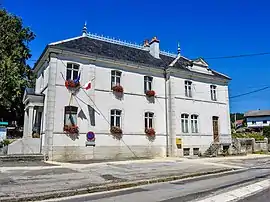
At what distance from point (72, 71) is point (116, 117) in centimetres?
495

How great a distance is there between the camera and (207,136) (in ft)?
83.3

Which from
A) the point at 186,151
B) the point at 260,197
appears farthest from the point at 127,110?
the point at 260,197

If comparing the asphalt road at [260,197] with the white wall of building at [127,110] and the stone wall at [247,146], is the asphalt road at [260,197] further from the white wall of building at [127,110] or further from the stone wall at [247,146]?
the stone wall at [247,146]

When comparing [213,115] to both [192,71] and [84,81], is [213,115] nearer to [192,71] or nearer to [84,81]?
[192,71]

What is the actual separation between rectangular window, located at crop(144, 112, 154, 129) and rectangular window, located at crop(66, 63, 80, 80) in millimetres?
6849

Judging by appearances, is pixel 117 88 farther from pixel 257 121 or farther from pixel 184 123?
pixel 257 121

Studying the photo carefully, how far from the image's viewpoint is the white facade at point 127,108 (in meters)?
18.5

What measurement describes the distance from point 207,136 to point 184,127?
9.64 ft

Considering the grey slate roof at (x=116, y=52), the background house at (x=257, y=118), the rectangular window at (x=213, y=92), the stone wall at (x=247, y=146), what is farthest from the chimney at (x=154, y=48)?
the background house at (x=257, y=118)

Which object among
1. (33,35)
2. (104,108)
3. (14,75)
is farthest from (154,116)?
(33,35)

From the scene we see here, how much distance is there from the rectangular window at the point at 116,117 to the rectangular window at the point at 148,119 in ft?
8.45

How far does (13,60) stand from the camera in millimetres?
26422

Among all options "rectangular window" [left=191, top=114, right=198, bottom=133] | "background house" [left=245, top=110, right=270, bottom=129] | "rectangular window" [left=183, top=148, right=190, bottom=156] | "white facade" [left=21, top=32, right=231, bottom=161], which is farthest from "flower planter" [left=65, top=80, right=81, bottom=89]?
"background house" [left=245, top=110, right=270, bottom=129]

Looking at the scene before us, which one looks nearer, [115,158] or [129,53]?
[115,158]
